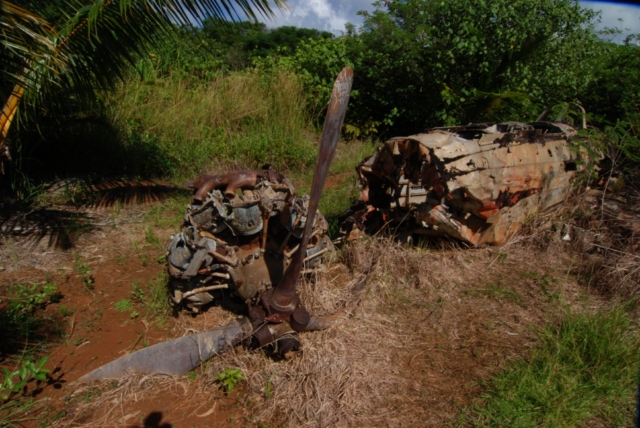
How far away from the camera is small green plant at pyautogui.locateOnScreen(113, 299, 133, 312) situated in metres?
3.88

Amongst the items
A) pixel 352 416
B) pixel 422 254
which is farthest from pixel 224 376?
pixel 422 254

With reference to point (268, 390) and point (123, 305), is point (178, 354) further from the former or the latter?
point (123, 305)

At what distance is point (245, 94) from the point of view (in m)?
8.73

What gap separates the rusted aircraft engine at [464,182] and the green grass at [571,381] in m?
1.40

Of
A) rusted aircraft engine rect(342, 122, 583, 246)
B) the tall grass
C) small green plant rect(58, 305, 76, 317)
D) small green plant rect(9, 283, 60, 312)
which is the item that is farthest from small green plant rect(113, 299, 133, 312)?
the tall grass

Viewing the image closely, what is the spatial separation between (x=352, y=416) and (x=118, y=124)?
629 cm

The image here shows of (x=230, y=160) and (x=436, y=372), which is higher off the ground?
(x=230, y=160)

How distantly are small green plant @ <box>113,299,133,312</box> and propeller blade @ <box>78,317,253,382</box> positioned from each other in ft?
3.17

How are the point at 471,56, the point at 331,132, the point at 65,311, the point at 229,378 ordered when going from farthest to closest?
the point at 471,56 → the point at 65,311 → the point at 229,378 → the point at 331,132

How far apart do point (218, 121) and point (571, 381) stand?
23.1ft

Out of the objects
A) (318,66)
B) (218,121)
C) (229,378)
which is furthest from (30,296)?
(318,66)

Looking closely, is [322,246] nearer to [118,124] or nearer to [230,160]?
[230,160]

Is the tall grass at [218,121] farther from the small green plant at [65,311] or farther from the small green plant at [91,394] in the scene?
the small green plant at [91,394]

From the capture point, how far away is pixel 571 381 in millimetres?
2840
